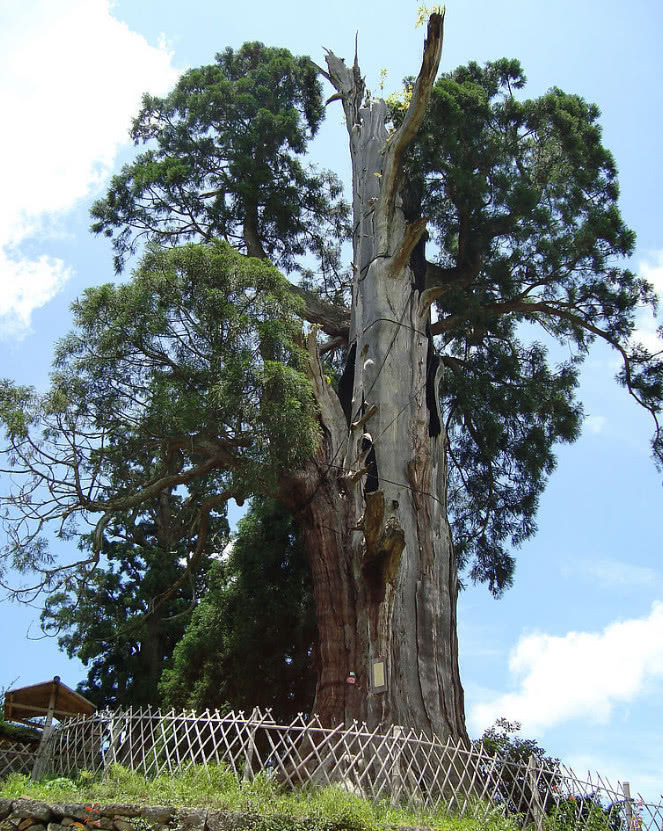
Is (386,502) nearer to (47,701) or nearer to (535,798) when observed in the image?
(535,798)

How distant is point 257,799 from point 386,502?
397 cm

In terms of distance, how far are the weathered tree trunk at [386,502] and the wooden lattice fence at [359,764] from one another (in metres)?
0.58

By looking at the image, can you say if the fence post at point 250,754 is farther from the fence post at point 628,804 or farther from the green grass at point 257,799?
the fence post at point 628,804

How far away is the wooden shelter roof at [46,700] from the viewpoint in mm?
8562

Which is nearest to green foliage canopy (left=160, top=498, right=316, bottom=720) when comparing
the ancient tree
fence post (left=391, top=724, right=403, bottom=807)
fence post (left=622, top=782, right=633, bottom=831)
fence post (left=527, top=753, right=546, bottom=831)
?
the ancient tree

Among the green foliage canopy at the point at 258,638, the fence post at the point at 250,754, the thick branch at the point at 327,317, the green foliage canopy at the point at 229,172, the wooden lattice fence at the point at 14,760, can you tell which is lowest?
the wooden lattice fence at the point at 14,760

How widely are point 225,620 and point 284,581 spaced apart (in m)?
0.99

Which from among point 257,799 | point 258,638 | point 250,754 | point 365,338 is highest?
point 365,338

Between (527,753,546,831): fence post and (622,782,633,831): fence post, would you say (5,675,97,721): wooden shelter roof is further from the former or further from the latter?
(622,782,633,831): fence post

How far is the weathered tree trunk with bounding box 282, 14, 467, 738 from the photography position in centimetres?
793

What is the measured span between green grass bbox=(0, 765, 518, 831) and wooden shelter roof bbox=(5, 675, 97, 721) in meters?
2.05

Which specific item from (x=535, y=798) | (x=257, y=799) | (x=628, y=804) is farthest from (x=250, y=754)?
(x=628, y=804)

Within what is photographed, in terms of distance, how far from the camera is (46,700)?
8703mm

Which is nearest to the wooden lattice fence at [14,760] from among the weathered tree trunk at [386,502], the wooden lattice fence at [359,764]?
the wooden lattice fence at [359,764]
